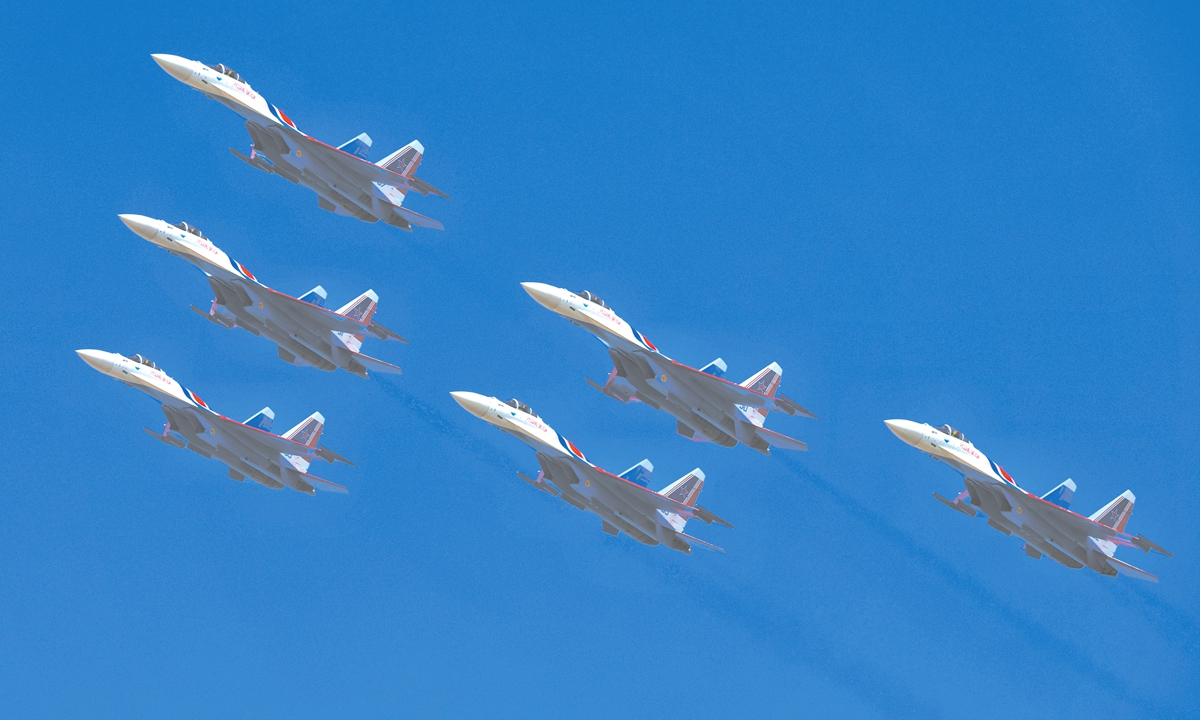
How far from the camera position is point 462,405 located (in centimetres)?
10388

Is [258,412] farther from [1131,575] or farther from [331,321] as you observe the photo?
[1131,575]

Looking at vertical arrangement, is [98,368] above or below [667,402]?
below

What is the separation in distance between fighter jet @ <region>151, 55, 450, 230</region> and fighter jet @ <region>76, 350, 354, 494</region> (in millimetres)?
10508

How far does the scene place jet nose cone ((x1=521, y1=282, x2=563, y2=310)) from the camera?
10462cm

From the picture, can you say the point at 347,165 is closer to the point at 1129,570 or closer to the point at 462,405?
the point at 462,405

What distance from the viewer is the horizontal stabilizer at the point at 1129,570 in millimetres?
106250

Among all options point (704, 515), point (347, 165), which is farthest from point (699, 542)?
point (347, 165)

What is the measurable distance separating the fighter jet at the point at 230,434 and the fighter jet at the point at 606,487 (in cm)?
807

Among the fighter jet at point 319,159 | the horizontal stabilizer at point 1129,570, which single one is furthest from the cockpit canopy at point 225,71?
the horizontal stabilizer at point 1129,570

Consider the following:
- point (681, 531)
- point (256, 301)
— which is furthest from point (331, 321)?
point (681, 531)

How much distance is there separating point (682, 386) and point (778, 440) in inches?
207

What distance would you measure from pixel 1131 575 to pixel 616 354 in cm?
2712

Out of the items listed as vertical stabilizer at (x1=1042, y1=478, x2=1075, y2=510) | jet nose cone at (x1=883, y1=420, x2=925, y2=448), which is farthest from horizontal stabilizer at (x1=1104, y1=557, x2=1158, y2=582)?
jet nose cone at (x1=883, y1=420, x2=925, y2=448)

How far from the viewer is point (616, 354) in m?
106
